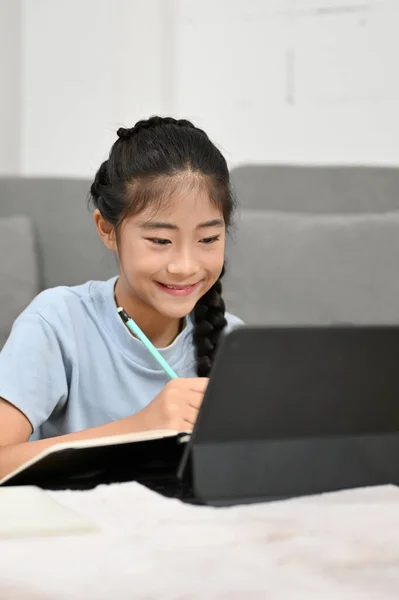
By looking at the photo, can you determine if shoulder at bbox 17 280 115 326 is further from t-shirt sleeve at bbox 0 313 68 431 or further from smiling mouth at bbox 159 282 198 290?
smiling mouth at bbox 159 282 198 290

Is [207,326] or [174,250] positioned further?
[207,326]

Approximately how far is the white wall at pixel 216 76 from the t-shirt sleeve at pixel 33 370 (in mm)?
1277

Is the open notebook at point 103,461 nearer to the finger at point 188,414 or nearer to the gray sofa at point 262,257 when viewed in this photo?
the finger at point 188,414

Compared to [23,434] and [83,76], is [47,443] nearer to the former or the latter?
[23,434]

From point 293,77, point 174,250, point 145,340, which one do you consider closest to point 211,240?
point 174,250

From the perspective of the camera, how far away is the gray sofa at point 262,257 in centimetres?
175

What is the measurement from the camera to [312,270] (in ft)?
5.81

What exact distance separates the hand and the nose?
0.25m

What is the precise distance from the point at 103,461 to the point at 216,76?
75.3 inches

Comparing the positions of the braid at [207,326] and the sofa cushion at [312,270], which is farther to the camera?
the sofa cushion at [312,270]

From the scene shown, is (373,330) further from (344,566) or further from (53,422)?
(53,422)

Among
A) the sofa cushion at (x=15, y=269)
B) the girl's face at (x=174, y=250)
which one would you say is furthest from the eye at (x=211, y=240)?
the sofa cushion at (x=15, y=269)

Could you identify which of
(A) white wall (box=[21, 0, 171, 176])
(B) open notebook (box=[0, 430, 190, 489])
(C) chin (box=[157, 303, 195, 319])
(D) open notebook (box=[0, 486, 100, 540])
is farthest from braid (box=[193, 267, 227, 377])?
(A) white wall (box=[21, 0, 171, 176])

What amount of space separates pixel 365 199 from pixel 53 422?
950 mm
